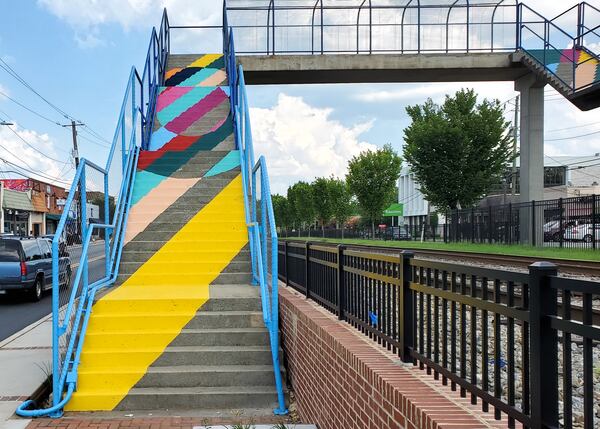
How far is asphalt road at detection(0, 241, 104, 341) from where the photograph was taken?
34.5 ft

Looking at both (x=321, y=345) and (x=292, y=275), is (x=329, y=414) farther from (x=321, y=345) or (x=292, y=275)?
(x=292, y=275)

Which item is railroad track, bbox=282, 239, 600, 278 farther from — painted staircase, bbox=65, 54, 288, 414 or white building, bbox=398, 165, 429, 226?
white building, bbox=398, 165, 429, 226

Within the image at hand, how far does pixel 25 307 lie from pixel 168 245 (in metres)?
7.49

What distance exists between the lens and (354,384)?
4.09m

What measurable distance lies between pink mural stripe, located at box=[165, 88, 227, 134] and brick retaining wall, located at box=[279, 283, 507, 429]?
26.9ft

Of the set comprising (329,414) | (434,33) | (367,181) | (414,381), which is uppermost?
(434,33)

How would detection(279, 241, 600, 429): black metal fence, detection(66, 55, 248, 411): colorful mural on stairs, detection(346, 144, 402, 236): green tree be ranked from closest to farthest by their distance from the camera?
detection(279, 241, 600, 429): black metal fence → detection(66, 55, 248, 411): colorful mural on stairs → detection(346, 144, 402, 236): green tree

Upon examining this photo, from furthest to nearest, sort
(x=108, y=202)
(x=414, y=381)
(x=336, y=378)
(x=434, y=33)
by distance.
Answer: (x=434, y=33), (x=108, y=202), (x=336, y=378), (x=414, y=381)

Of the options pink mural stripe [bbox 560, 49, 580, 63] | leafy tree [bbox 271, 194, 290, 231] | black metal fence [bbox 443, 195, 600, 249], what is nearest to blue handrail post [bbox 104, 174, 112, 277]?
black metal fence [bbox 443, 195, 600, 249]

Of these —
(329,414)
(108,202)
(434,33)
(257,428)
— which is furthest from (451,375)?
(434,33)

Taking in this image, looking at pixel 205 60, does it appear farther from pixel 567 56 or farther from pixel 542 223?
pixel 542 223

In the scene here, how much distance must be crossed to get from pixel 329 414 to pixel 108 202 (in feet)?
17.1

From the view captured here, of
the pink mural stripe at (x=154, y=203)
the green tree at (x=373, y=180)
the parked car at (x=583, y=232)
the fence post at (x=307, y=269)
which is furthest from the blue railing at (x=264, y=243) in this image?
the green tree at (x=373, y=180)

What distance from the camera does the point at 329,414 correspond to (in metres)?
4.80
